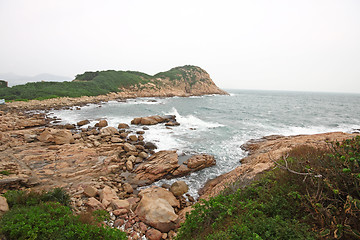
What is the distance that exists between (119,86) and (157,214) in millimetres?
67918

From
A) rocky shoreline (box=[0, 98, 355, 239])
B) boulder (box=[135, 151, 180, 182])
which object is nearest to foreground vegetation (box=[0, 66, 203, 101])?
rocky shoreline (box=[0, 98, 355, 239])

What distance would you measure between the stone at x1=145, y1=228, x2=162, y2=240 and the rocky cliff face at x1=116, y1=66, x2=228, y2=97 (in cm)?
5989

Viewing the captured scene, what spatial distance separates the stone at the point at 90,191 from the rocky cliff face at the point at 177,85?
56.8 m

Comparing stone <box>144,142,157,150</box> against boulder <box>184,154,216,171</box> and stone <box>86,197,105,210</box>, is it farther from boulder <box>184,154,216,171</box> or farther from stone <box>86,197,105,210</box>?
stone <box>86,197,105,210</box>

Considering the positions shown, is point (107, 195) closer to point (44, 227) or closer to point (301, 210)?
point (44, 227)

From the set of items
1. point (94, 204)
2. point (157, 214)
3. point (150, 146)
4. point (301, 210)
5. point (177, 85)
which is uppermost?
point (177, 85)

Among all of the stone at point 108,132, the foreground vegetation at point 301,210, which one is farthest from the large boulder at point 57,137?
the foreground vegetation at point 301,210

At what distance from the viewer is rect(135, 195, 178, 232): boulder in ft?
19.3

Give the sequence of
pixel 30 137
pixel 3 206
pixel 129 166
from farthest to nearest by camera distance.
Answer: pixel 30 137
pixel 129 166
pixel 3 206

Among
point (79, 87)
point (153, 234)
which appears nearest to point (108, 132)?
point (153, 234)

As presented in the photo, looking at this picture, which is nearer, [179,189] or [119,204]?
[119,204]

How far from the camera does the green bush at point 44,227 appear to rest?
359cm

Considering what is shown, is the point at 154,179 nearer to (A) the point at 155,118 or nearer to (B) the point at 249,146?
(B) the point at 249,146

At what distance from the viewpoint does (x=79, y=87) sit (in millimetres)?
52688
